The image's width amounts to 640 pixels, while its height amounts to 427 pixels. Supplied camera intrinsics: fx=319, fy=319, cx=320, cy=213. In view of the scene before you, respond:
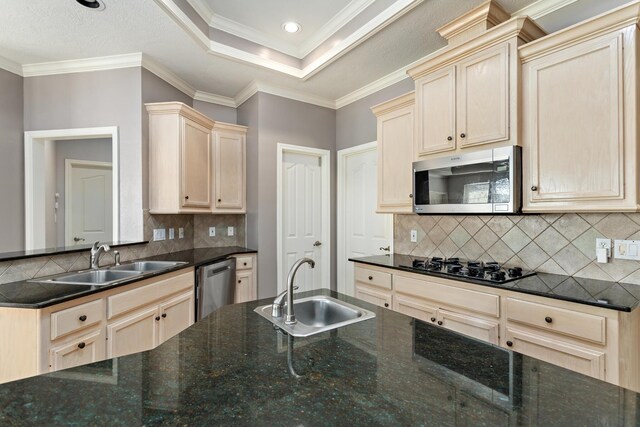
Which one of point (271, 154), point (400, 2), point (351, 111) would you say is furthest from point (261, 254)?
point (400, 2)

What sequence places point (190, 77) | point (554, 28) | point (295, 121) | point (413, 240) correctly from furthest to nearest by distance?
point (295, 121), point (190, 77), point (413, 240), point (554, 28)

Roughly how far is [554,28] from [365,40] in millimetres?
1354

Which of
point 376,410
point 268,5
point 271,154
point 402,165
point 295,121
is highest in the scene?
point 268,5

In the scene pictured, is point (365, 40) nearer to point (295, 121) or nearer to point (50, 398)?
point (295, 121)

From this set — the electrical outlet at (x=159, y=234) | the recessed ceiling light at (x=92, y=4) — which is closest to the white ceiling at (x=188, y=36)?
the recessed ceiling light at (x=92, y=4)

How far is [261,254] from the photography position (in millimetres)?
3580

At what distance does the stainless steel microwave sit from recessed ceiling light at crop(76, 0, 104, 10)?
8.50 ft

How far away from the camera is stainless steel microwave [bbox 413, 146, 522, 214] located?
2016mm

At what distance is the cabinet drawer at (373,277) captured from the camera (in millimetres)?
2619

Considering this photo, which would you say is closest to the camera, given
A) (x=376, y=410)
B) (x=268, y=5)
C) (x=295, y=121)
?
(x=376, y=410)

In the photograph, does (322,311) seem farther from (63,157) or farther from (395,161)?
(63,157)

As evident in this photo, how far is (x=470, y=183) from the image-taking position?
2.24 metres

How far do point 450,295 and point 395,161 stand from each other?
4.22 feet

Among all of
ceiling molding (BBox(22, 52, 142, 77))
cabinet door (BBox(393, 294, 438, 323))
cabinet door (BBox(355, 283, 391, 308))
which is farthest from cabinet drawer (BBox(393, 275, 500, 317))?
ceiling molding (BBox(22, 52, 142, 77))
